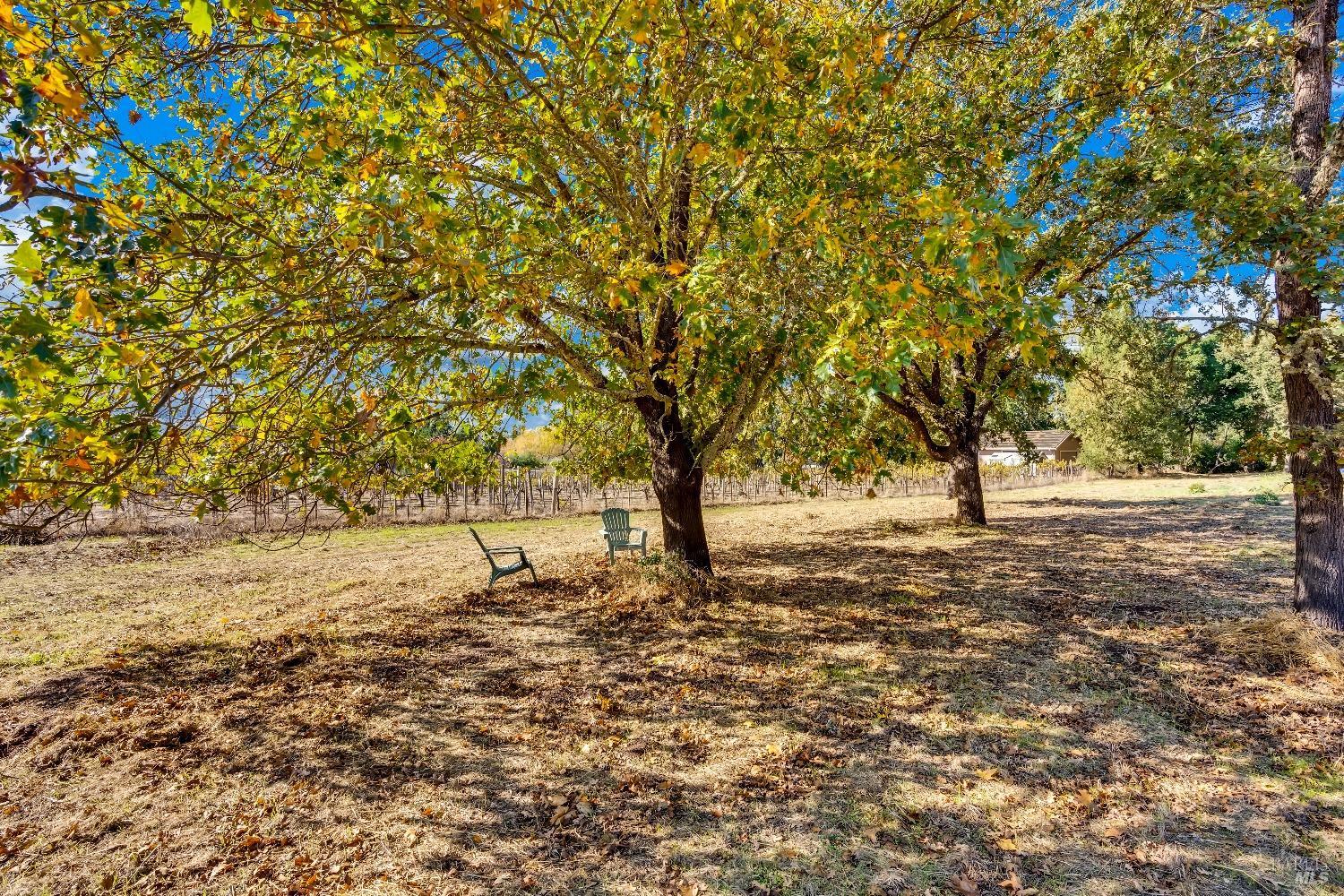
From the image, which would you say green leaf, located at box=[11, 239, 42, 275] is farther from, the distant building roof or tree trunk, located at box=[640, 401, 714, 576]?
the distant building roof

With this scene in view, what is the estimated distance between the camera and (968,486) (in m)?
13.6

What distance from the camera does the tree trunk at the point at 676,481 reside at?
25.3 ft

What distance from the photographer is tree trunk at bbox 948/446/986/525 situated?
1328 centimetres

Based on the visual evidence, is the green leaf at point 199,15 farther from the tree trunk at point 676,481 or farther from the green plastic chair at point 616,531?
the green plastic chair at point 616,531

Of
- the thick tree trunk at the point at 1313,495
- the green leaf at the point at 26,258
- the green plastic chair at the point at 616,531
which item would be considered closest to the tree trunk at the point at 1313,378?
the thick tree trunk at the point at 1313,495

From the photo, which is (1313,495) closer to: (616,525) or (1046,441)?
(616,525)

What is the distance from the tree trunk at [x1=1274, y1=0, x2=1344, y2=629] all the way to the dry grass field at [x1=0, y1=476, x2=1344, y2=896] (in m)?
0.63

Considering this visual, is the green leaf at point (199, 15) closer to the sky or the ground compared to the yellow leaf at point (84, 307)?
closer to the sky

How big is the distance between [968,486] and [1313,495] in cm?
852

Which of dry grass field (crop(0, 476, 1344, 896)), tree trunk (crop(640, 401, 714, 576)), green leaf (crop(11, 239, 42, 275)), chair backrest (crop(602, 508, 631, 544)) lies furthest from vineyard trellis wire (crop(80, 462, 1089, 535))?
green leaf (crop(11, 239, 42, 275))

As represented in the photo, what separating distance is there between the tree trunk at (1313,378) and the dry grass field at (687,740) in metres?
0.63

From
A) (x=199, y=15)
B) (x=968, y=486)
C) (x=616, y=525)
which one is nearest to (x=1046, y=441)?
(x=968, y=486)

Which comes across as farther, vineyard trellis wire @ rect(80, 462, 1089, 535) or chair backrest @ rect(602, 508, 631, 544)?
vineyard trellis wire @ rect(80, 462, 1089, 535)

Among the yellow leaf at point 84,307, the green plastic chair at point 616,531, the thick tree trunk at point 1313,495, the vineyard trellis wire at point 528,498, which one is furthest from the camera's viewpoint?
the vineyard trellis wire at point 528,498
